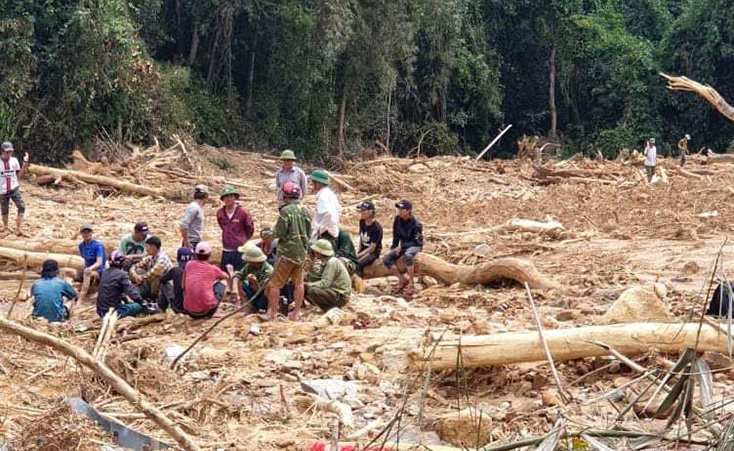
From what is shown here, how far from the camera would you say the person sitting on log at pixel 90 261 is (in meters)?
10.6

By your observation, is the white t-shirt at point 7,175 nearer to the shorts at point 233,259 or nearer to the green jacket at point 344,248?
the shorts at point 233,259

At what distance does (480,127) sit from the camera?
1330 inches

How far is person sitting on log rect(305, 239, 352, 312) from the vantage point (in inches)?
369

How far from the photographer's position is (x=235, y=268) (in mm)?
9977

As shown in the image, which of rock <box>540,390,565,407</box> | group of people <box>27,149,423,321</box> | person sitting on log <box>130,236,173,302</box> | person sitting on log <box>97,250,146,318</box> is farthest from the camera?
person sitting on log <box>130,236,173,302</box>

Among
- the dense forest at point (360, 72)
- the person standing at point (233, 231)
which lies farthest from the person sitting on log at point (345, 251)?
the dense forest at point (360, 72)

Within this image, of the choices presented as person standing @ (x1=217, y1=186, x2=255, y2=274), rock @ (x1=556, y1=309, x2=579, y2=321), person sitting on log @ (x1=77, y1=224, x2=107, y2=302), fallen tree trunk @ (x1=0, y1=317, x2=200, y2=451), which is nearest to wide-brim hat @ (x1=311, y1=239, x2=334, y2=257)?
person standing @ (x1=217, y1=186, x2=255, y2=274)

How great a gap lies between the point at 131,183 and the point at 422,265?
8354 millimetres

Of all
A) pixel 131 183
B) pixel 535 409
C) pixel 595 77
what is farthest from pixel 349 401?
pixel 595 77

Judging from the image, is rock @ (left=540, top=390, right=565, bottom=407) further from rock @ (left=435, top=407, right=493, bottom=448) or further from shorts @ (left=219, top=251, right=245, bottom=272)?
shorts @ (left=219, top=251, right=245, bottom=272)

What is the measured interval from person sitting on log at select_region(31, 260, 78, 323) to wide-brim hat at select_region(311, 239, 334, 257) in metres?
2.23

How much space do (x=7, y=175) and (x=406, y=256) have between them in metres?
5.74

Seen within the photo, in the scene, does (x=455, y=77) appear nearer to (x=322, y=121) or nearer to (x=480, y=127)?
(x=480, y=127)

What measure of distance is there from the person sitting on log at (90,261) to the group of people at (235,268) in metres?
0.01
